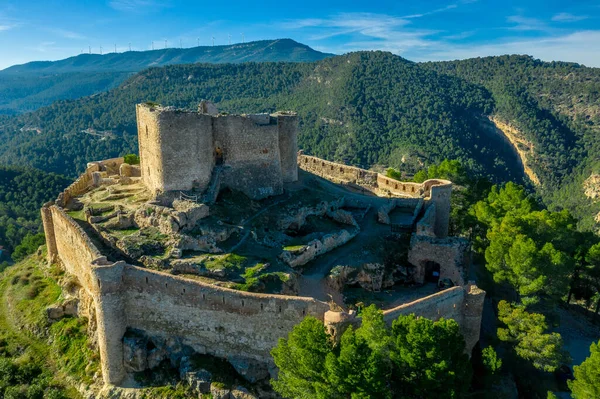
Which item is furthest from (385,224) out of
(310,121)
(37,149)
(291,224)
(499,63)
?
(499,63)

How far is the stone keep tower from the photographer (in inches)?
1119

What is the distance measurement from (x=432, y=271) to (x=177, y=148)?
17.5m

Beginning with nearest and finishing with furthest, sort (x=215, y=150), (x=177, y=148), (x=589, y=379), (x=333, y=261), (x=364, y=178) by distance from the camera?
(x=589, y=379) < (x=333, y=261) < (x=177, y=148) < (x=215, y=150) < (x=364, y=178)

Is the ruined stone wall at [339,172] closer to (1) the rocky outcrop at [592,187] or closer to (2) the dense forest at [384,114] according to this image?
(2) the dense forest at [384,114]

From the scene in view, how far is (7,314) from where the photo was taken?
100 ft

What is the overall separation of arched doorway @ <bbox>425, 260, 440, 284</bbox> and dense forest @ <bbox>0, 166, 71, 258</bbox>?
206 feet

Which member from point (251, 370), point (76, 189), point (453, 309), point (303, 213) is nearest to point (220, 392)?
point (251, 370)

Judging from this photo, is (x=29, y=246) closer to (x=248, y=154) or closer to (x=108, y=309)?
(x=248, y=154)

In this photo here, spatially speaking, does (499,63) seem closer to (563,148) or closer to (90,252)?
(563,148)

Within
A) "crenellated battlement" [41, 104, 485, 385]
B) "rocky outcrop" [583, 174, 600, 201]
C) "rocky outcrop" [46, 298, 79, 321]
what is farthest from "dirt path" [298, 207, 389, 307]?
"rocky outcrop" [583, 174, 600, 201]

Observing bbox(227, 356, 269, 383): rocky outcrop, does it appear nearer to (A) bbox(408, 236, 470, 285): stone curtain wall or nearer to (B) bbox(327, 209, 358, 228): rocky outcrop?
(A) bbox(408, 236, 470, 285): stone curtain wall

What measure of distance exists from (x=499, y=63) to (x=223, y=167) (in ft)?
509

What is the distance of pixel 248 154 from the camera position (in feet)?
105

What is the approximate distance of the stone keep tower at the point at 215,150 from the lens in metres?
28.4
